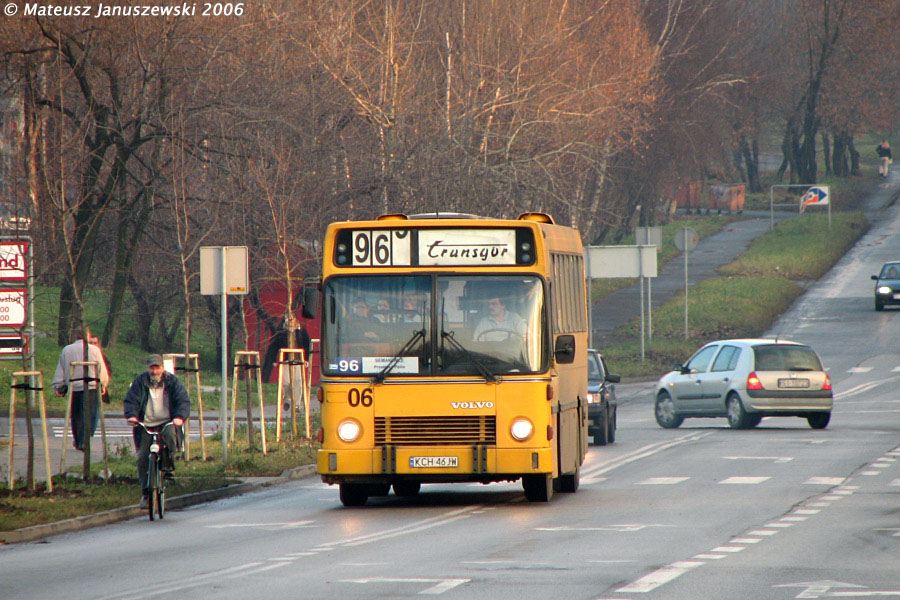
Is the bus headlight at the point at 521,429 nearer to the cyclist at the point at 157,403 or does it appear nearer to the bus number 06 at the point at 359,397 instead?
the bus number 06 at the point at 359,397

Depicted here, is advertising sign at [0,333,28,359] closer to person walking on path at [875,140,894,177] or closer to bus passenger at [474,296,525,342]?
bus passenger at [474,296,525,342]

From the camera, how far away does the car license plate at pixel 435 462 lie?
595 inches

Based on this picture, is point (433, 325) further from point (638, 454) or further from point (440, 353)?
point (638, 454)

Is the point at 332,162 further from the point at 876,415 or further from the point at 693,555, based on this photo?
the point at 693,555

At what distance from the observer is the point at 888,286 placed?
2062 inches

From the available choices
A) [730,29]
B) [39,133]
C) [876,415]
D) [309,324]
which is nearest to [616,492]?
[39,133]

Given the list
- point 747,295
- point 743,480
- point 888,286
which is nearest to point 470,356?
point 743,480

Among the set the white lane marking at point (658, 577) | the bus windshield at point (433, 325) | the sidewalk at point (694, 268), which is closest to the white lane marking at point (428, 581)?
the white lane marking at point (658, 577)

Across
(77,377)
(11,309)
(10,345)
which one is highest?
(11,309)

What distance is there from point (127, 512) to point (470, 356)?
3.79 metres

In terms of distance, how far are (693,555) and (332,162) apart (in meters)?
20.5

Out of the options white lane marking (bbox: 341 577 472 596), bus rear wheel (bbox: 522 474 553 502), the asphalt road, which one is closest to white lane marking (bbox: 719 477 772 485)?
the asphalt road

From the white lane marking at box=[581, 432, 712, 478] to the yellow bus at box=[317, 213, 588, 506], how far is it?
4345 millimetres

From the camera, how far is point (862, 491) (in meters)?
16.7
